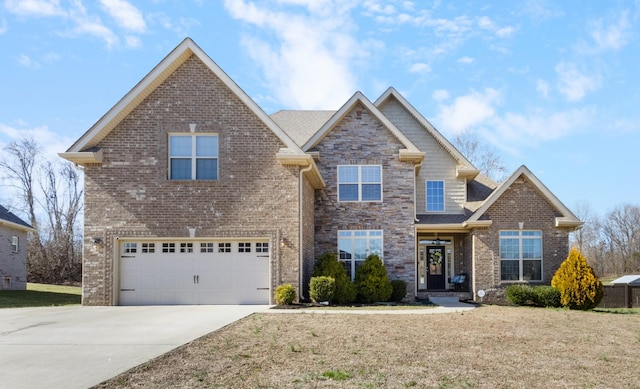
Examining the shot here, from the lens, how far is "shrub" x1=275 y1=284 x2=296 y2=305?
1814cm

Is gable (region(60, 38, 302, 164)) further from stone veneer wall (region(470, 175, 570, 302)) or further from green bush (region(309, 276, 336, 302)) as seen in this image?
stone veneer wall (region(470, 175, 570, 302))

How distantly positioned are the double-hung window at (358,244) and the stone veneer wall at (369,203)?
0.63 feet

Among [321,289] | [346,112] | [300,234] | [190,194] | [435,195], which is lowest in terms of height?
[321,289]

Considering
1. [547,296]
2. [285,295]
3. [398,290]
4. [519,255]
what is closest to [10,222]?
[285,295]

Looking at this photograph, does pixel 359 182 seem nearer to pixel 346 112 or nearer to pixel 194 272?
pixel 346 112

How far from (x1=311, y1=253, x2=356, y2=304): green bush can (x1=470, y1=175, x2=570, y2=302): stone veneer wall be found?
18.2 ft

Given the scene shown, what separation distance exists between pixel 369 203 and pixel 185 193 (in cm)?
750

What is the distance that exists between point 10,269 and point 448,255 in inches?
877

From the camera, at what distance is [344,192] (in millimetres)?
23078

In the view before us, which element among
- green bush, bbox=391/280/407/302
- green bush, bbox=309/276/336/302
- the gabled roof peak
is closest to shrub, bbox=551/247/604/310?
green bush, bbox=391/280/407/302

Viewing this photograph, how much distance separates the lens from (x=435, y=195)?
25.2 m

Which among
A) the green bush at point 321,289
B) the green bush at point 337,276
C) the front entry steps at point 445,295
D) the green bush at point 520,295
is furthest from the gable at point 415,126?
the green bush at point 321,289

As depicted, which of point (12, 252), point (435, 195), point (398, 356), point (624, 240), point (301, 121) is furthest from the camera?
point (624, 240)

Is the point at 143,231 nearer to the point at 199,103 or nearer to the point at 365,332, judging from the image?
the point at 199,103
